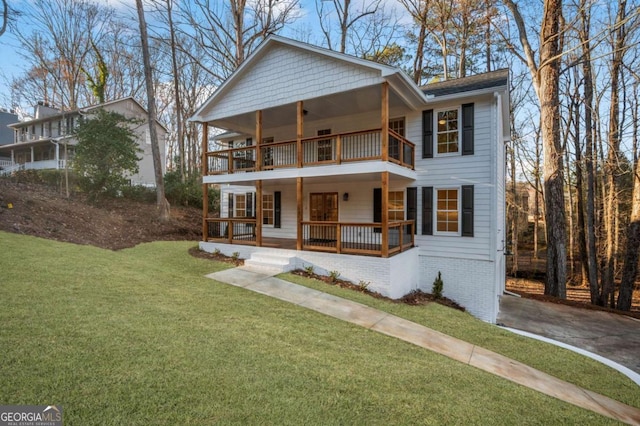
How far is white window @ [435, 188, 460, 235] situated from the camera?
1022cm

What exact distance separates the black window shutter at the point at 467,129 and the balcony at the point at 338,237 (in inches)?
115

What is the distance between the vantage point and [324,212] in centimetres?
1279

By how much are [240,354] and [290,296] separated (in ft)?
10.6

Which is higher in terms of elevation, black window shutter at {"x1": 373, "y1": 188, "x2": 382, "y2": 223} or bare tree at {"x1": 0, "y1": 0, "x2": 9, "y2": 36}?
bare tree at {"x1": 0, "y1": 0, "x2": 9, "y2": 36}

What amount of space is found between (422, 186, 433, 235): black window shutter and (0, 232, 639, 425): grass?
4489 mm

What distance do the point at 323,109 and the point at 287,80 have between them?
163cm

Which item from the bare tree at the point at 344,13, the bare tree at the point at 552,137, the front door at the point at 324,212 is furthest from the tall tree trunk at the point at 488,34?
the front door at the point at 324,212

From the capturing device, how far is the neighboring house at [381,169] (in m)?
9.25

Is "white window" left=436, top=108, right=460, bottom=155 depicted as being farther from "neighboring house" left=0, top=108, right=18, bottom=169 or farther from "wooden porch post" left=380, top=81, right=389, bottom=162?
"neighboring house" left=0, top=108, right=18, bottom=169

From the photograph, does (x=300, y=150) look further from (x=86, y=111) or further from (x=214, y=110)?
(x=86, y=111)

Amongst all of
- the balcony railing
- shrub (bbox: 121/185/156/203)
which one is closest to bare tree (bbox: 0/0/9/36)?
shrub (bbox: 121/185/156/203)

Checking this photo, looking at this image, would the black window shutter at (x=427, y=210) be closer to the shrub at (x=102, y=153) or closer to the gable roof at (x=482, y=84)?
the gable roof at (x=482, y=84)

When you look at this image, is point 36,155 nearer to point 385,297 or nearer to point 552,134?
point 385,297

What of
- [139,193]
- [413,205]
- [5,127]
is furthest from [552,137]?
[5,127]
